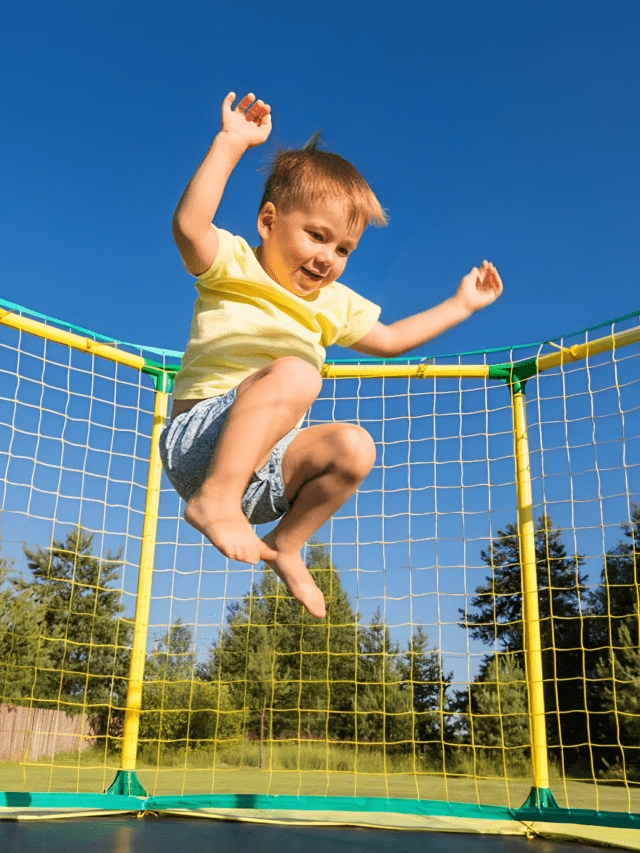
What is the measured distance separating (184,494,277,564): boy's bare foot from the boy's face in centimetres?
52

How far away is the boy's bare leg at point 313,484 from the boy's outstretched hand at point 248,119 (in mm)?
566

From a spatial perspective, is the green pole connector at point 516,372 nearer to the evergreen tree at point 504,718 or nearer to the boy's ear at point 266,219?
the boy's ear at point 266,219

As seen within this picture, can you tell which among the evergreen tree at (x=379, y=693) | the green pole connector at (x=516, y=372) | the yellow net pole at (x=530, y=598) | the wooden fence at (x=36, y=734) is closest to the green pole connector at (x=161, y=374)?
the green pole connector at (x=516, y=372)

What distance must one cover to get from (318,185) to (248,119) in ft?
0.59

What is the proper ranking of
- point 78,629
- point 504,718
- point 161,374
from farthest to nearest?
1. point 78,629
2. point 504,718
3. point 161,374

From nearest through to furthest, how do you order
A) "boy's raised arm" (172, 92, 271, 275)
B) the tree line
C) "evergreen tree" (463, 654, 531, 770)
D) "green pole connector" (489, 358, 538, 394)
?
"boy's raised arm" (172, 92, 271, 275), "green pole connector" (489, 358, 538, 394), the tree line, "evergreen tree" (463, 654, 531, 770)

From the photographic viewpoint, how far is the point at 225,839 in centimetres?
256

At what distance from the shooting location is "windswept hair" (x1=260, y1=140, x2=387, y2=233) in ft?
4.51

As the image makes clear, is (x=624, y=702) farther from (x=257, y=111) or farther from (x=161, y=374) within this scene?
(x=257, y=111)

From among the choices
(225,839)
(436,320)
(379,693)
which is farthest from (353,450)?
(379,693)

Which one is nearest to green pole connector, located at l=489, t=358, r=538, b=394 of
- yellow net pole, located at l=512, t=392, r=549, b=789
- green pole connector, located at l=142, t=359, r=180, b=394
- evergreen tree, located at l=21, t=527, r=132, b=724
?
yellow net pole, located at l=512, t=392, r=549, b=789

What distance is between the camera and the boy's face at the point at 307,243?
1.37 meters

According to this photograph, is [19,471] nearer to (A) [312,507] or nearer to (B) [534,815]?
(A) [312,507]

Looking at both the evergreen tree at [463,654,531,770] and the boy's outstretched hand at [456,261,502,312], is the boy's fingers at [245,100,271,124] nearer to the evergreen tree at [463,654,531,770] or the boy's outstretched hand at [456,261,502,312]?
the boy's outstretched hand at [456,261,502,312]
